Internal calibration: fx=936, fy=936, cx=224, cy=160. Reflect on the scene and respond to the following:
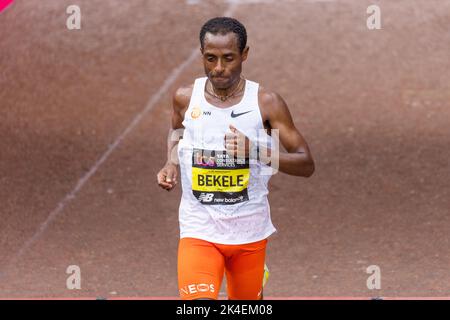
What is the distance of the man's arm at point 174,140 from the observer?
5.19 m

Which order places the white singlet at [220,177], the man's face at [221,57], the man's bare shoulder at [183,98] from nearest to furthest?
the man's face at [221,57]
the white singlet at [220,177]
the man's bare shoulder at [183,98]

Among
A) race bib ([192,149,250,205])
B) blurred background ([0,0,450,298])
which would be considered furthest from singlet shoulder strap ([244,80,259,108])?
blurred background ([0,0,450,298])

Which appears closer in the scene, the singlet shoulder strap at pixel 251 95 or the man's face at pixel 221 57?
the man's face at pixel 221 57

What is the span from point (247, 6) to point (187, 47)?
1498mm

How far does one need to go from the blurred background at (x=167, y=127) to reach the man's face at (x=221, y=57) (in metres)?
3.16

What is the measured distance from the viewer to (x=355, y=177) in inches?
408

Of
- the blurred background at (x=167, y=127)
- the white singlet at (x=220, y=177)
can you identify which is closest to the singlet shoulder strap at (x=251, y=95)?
the white singlet at (x=220, y=177)

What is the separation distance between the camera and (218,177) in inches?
205

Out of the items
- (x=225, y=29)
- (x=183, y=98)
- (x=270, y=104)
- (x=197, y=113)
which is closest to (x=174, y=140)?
(x=183, y=98)

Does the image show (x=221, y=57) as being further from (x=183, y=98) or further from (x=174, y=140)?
(x=174, y=140)

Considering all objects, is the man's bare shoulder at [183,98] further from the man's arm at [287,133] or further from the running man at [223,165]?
the man's arm at [287,133]

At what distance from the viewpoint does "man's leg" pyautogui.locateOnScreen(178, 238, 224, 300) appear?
5.11 m

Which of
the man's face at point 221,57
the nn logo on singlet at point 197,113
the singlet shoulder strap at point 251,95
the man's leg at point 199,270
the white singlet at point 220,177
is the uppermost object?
the man's face at point 221,57

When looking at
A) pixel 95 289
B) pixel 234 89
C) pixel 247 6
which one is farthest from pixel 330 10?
pixel 234 89
